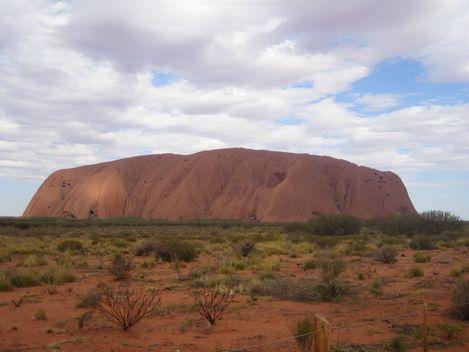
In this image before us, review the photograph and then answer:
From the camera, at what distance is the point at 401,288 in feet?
46.4

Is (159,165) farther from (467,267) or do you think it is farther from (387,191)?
(467,267)

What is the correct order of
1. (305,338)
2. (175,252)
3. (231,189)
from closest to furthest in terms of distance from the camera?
1. (305,338)
2. (175,252)
3. (231,189)

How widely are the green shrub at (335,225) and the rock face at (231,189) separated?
104ft

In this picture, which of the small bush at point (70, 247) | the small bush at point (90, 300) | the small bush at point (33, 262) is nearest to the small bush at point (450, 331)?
the small bush at point (90, 300)

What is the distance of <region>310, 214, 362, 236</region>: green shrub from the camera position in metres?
41.6

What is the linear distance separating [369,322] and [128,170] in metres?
87.5

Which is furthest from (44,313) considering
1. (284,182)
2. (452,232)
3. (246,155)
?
(246,155)

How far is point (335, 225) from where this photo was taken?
41750mm

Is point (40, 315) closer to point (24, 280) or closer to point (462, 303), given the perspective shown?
point (24, 280)

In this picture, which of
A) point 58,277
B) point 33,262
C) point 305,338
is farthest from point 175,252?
point 305,338

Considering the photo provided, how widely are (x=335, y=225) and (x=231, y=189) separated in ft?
143

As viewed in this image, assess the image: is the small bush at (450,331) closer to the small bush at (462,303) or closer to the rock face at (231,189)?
the small bush at (462,303)

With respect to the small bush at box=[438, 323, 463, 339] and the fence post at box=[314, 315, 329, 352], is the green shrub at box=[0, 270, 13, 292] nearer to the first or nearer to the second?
the small bush at box=[438, 323, 463, 339]

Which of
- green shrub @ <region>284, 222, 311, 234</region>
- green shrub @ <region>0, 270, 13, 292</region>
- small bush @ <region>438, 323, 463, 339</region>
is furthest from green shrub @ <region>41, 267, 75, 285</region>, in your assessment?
green shrub @ <region>284, 222, 311, 234</region>
